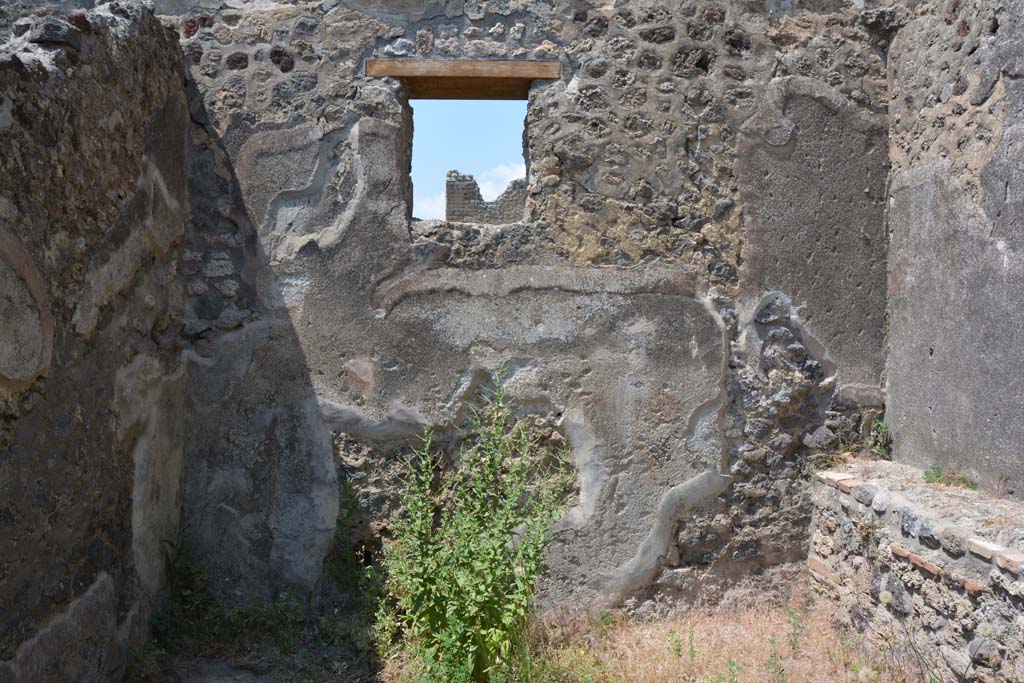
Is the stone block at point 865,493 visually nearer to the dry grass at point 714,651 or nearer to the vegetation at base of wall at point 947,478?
the vegetation at base of wall at point 947,478

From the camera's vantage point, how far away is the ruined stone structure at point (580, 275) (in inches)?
152

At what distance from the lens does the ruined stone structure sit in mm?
3863

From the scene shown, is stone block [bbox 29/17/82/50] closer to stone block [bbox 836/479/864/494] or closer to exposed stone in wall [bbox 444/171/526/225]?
stone block [bbox 836/479/864/494]

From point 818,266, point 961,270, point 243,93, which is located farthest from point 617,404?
point 243,93

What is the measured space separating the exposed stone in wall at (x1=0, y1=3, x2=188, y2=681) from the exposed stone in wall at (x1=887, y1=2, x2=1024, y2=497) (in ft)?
10.6

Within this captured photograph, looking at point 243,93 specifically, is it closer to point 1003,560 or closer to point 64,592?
point 64,592

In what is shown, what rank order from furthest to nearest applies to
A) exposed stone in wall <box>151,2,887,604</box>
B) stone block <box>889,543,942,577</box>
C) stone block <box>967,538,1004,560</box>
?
1. exposed stone in wall <box>151,2,887,604</box>
2. stone block <box>889,543,942,577</box>
3. stone block <box>967,538,1004,560</box>

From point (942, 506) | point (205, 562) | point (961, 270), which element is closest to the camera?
point (942, 506)

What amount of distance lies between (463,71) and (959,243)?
2228 millimetres

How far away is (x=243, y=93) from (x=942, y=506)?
11.1 ft

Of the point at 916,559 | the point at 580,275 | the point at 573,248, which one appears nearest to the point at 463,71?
the point at 573,248

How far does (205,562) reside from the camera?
387 centimetres

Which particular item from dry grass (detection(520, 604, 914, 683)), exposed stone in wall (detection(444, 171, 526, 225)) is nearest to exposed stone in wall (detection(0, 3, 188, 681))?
dry grass (detection(520, 604, 914, 683))

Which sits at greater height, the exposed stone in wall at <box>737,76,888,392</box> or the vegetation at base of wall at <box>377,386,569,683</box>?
the exposed stone in wall at <box>737,76,888,392</box>
